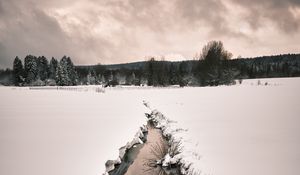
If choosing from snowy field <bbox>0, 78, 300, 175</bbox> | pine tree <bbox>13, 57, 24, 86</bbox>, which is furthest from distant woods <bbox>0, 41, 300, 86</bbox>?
snowy field <bbox>0, 78, 300, 175</bbox>

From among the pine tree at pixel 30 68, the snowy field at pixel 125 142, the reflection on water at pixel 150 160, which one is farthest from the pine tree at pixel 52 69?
the reflection on water at pixel 150 160

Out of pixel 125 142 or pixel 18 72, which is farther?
pixel 18 72

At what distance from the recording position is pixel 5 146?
1009 cm

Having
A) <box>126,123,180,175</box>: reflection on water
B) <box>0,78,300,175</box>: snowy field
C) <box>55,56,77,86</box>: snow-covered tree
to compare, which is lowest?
<box>126,123,180,175</box>: reflection on water

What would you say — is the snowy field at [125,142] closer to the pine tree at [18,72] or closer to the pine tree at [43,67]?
the pine tree at [18,72]

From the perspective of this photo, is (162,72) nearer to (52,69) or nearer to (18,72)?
(52,69)

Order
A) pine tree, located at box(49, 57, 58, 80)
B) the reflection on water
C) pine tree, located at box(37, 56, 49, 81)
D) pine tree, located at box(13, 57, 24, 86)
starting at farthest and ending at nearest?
pine tree, located at box(49, 57, 58, 80) < pine tree, located at box(37, 56, 49, 81) < pine tree, located at box(13, 57, 24, 86) < the reflection on water

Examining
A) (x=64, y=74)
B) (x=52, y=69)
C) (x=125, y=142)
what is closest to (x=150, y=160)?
(x=125, y=142)

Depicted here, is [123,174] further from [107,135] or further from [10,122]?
[10,122]

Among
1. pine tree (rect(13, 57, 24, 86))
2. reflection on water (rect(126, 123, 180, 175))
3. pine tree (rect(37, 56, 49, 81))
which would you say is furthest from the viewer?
pine tree (rect(37, 56, 49, 81))

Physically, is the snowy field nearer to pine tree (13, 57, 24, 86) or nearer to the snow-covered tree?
the snow-covered tree

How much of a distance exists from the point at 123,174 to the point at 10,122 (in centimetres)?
845

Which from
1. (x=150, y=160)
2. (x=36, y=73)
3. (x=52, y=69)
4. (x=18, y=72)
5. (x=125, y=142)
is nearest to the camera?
(x=150, y=160)

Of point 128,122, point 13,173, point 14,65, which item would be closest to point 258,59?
point 14,65
